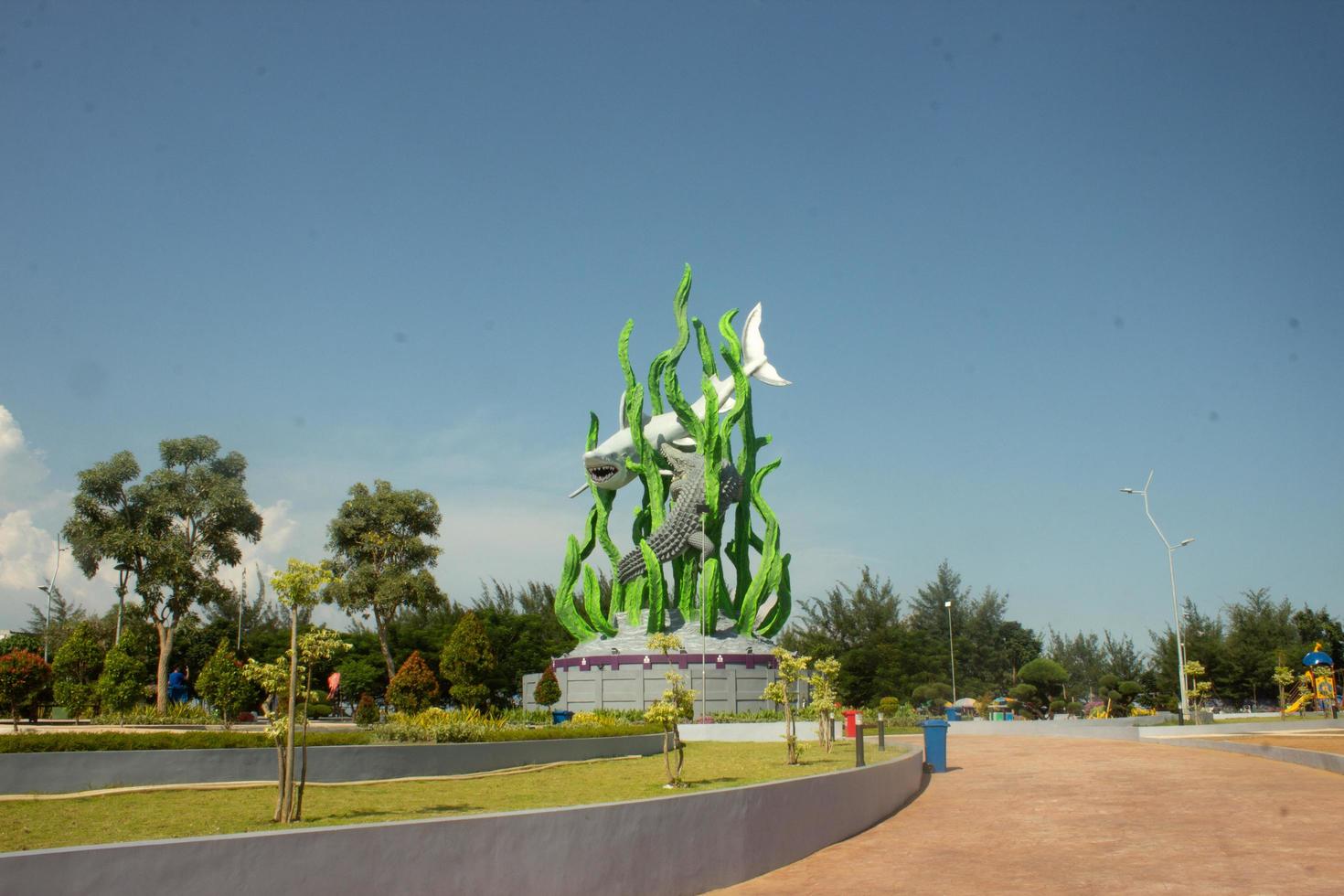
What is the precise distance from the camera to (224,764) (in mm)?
11570

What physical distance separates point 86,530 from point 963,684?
4598 cm

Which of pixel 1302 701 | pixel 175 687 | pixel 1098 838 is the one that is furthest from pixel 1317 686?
pixel 175 687

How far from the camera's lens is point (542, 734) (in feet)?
51.5

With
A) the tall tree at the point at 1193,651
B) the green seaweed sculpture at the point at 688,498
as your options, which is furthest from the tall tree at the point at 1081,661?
the green seaweed sculpture at the point at 688,498

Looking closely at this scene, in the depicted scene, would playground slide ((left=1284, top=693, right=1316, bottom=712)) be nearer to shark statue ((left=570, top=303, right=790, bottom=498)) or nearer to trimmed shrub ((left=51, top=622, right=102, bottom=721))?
shark statue ((left=570, top=303, right=790, bottom=498))

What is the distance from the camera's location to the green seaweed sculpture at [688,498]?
3128 centimetres

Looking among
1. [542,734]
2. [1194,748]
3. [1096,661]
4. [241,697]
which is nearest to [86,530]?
[241,697]

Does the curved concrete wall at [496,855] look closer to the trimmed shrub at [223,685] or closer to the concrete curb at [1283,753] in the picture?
the concrete curb at [1283,753]

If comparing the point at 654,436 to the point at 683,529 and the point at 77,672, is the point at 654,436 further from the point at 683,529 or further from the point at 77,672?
the point at 77,672

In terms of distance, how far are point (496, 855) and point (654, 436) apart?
27.0 m

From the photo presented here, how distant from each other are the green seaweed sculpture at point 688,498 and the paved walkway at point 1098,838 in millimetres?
15592

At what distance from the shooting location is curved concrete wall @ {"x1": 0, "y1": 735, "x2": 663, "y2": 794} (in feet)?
34.8

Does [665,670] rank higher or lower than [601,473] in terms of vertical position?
lower

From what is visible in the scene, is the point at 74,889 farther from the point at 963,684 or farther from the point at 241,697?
the point at 963,684
